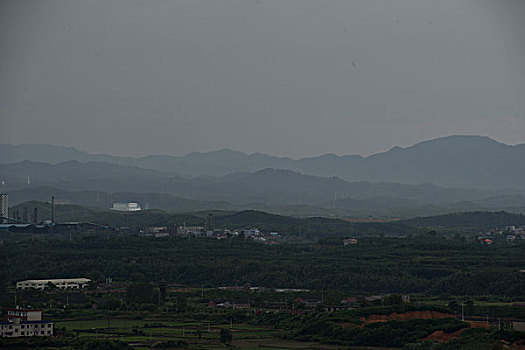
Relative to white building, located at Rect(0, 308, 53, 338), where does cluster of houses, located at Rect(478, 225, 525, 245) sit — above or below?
above

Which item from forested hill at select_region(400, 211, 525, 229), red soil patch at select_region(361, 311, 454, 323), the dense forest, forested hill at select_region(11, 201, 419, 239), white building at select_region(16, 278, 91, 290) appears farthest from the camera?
forested hill at select_region(400, 211, 525, 229)

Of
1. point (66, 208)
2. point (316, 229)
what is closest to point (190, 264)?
point (316, 229)

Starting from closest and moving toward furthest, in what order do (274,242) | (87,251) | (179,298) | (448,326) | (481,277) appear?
1. (448,326)
2. (179,298)
3. (481,277)
4. (87,251)
5. (274,242)

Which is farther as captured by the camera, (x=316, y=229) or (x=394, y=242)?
(x=316, y=229)

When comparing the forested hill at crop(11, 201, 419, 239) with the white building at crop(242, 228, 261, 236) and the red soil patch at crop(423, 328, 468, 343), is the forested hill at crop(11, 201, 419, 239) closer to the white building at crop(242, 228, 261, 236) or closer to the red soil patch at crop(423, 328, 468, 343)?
the white building at crop(242, 228, 261, 236)

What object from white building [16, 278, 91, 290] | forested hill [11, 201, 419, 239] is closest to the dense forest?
white building [16, 278, 91, 290]

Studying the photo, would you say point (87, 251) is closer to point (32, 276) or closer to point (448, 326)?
point (32, 276)

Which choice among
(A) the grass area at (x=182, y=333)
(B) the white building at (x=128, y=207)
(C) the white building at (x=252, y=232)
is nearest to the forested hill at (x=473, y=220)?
(C) the white building at (x=252, y=232)

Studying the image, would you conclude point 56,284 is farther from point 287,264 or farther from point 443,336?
point 443,336
